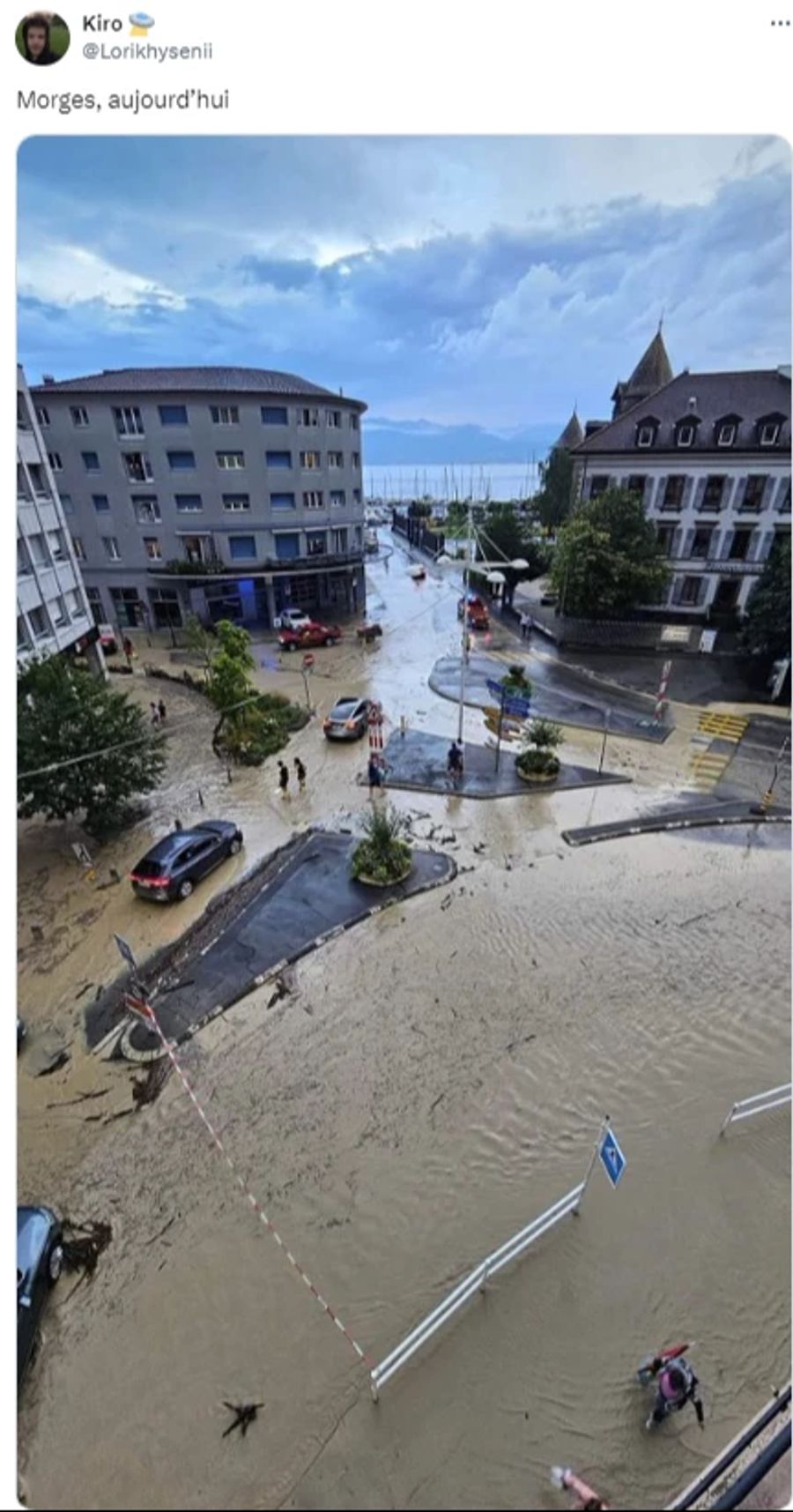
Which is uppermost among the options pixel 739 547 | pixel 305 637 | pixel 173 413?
pixel 173 413

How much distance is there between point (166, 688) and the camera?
25969 millimetres

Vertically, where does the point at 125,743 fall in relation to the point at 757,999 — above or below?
above

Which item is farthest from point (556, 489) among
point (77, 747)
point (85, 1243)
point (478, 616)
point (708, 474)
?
point (85, 1243)

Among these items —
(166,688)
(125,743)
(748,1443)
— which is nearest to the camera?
(748,1443)

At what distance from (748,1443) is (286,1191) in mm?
5222

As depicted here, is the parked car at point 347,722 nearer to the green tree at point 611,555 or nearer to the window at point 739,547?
the green tree at point 611,555

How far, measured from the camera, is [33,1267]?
638 cm

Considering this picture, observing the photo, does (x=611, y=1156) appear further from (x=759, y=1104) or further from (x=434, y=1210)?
(x=759, y=1104)

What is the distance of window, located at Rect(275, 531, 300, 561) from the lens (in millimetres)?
33281

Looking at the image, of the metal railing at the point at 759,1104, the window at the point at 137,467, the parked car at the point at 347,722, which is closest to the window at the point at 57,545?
the window at the point at 137,467

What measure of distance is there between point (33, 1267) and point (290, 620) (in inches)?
1150
